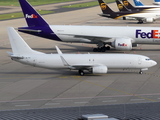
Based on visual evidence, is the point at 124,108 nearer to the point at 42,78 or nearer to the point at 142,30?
the point at 42,78

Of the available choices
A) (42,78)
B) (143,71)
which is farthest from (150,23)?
(42,78)

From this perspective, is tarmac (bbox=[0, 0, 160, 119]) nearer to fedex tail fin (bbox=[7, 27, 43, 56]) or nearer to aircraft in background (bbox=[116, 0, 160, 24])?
fedex tail fin (bbox=[7, 27, 43, 56])

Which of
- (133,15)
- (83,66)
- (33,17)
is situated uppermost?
(33,17)

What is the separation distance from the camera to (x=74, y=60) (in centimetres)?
4931

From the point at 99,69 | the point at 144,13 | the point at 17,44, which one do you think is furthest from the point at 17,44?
the point at 144,13

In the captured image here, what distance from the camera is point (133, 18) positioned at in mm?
110750

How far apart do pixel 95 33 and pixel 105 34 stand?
1.75m

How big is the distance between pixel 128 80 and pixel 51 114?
22713 millimetres

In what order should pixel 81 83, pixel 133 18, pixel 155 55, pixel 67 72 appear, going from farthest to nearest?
1. pixel 133 18
2. pixel 155 55
3. pixel 67 72
4. pixel 81 83

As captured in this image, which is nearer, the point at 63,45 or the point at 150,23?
the point at 63,45

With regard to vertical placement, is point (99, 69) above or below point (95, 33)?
below

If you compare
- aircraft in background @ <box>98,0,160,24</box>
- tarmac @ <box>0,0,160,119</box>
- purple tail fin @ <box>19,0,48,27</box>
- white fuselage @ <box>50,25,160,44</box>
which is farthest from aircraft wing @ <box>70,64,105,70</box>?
aircraft in background @ <box>98,0,160,24</box>

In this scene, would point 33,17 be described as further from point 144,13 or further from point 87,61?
point 144,13

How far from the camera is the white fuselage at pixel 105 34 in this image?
6506cm
